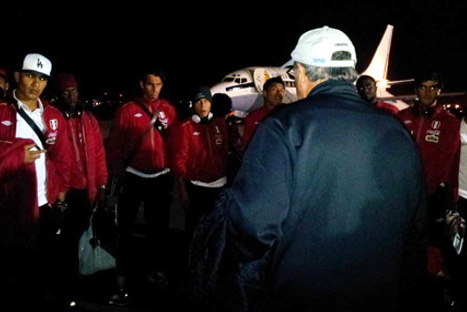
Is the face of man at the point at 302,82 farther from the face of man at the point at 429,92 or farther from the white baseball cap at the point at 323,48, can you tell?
the face of man at the point at 429,92

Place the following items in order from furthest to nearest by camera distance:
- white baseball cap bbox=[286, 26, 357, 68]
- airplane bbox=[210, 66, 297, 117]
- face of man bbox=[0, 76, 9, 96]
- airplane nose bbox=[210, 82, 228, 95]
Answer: airplane bbox=[210, 66, 297, 117] < airplane nose bbox=[210, 82, 228, 95] < face of man bbox=[0, 76, 9, 96] < white baseball cap bbox=[286, 26, 357, 68]

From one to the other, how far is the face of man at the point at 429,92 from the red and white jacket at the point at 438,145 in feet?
0.33

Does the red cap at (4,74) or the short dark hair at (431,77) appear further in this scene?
the red cap at (4,74)

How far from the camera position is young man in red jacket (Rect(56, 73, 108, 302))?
4.10 metres

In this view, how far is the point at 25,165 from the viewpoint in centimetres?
334

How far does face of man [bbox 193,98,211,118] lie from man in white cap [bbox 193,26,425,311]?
2.74 meters

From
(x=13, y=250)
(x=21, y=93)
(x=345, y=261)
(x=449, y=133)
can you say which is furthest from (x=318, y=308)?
(x=449, y=133)

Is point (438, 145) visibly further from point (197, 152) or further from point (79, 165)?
point (79, 165)

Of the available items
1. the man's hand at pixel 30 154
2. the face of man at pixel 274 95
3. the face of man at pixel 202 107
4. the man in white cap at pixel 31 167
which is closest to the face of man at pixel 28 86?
the man in white cap at pixel 31 167

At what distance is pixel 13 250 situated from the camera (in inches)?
138

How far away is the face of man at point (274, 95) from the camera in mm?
5352

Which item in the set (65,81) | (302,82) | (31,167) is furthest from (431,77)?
(31,167)

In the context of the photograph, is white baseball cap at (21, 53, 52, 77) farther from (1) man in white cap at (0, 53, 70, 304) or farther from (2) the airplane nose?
(2) the airplane nose

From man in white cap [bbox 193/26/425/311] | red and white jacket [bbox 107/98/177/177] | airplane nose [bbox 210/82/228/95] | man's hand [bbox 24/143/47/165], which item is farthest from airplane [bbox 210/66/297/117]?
man in white cap [bbox 193/26/425/311]
